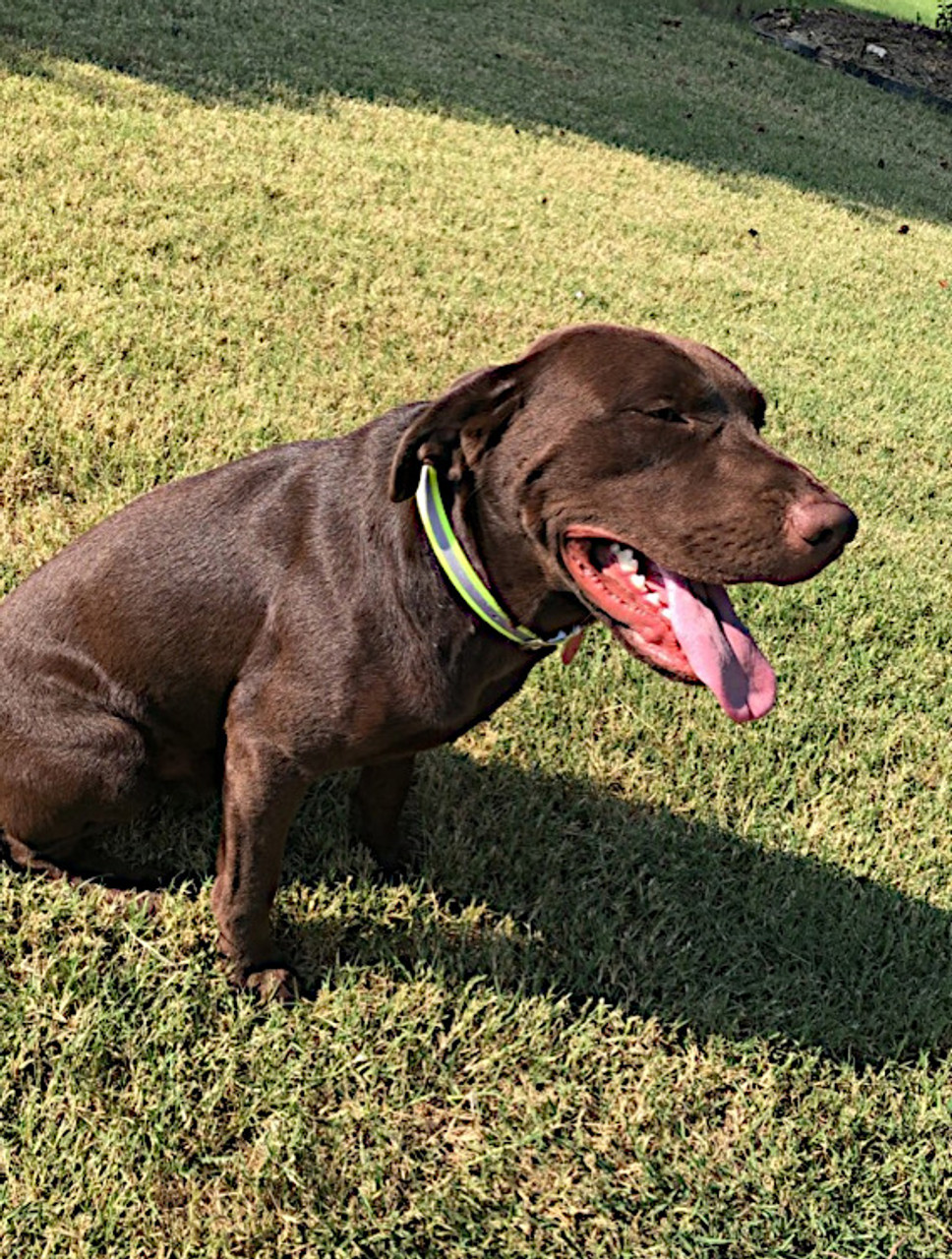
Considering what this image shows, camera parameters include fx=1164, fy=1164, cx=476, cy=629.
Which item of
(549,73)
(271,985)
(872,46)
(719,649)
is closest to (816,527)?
(719,649)

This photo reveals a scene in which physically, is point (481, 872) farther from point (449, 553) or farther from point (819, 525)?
point (819, 525)

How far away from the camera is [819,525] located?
79.9 inches

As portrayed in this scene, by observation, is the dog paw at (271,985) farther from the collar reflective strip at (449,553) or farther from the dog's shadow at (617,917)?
the collar reflective strip at (449,553)

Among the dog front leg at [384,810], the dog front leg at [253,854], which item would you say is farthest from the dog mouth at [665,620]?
the dog front leg at [384,810]

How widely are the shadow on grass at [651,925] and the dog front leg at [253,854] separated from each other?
0.54 ft

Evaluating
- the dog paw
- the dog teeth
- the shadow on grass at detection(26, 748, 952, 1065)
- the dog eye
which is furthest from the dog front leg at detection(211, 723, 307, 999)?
the dog eye

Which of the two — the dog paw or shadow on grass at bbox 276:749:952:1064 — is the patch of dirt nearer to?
shadow on grass at bbox 276:749:952:1064

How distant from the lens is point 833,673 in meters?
4.21

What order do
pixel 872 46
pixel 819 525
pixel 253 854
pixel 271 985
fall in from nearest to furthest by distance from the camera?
pixel 819 525 < pixel 253 854 < pixel 271 985 < pixel 872 46

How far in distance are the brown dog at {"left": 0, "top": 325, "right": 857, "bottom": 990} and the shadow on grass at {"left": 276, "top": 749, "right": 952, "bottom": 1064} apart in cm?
61

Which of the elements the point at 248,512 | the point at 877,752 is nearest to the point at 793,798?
the point at 877,752

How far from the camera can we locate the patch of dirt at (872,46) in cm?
1666

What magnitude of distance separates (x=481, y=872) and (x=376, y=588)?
44.8 inches

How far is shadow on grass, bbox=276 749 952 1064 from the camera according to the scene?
2.93m
